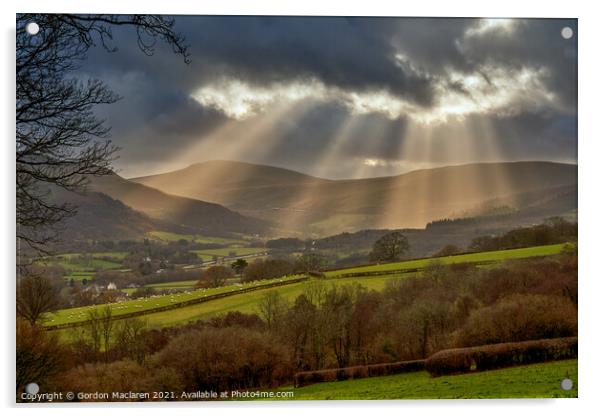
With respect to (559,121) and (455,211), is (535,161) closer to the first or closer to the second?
(559,121)

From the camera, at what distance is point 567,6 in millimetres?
8391

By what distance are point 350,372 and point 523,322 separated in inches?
99.1

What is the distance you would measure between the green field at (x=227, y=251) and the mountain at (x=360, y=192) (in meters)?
0.51

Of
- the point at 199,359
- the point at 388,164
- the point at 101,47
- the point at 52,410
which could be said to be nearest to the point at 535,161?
the point at 388,164

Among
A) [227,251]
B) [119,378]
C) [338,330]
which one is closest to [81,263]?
[119,378]

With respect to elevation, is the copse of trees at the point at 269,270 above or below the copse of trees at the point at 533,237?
below

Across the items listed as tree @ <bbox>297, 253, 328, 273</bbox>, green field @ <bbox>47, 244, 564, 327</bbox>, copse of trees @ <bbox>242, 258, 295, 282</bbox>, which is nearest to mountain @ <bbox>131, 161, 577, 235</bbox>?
tree @ <bbox>297, 253, 328, 273</bbox>

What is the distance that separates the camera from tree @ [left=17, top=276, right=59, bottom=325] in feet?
26.0

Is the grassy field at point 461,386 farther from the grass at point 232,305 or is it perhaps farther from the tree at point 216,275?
the tree at point 216,275

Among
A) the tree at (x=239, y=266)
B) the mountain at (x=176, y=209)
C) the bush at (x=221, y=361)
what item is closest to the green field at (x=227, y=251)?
the tree at (x=239, y=266)

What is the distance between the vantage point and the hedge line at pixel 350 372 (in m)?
8.24

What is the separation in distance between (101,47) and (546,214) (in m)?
6.55

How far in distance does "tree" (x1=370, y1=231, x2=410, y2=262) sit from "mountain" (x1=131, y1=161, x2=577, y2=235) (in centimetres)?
19

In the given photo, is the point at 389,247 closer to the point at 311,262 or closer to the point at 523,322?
the point at 311,262
